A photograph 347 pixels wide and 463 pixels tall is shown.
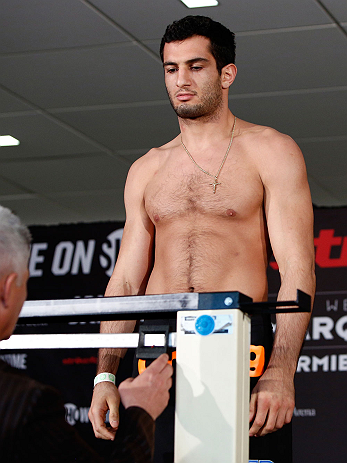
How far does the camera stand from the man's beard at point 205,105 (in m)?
2.11

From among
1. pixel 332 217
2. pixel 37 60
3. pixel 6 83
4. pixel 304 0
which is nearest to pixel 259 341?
pixel 304 0

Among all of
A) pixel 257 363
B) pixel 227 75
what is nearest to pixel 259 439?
pixel 257 363

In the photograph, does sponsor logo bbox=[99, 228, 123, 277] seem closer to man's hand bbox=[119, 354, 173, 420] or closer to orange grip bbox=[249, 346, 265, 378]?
orange grip bbox=[249, 346, 265, 378]

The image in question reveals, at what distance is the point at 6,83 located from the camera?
363 cm

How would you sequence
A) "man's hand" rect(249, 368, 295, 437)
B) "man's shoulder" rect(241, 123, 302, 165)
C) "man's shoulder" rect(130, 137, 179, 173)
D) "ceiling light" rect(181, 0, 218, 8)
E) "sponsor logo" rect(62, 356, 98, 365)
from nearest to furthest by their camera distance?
"man's hand" rect(249, 368, 295, 437), "man's shoulder" rect(241, 123, 302, 165), "man's shoulder" rect(130, 137, 179, 173), "ceiling light" rect(181, 0, 218, 8), "sponsor logo" rect(62, 356, 98, 365)

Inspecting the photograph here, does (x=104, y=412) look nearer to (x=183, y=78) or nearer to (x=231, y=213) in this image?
(x=231, y=213)

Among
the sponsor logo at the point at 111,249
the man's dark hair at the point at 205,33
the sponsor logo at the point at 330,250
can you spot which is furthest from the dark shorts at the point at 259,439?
the sponsor logo at the point at 111,249

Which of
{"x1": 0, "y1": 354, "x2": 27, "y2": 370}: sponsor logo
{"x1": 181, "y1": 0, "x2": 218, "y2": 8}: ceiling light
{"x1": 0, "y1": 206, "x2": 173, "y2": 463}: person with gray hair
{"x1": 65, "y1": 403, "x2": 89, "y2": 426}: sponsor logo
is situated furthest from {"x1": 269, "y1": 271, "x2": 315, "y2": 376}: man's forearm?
{"x1": 0, "y1": 354, "x2": 27, "y2": 370}: sponsor logo

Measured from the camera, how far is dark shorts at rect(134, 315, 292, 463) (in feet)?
5.58

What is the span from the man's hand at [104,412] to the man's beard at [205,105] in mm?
798

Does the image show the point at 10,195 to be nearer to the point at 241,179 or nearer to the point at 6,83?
the point at 6,83

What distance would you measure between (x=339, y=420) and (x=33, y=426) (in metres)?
3.63

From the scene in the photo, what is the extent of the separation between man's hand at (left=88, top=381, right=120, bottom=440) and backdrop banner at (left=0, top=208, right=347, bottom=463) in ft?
8.45

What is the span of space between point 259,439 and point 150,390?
0.67 m
